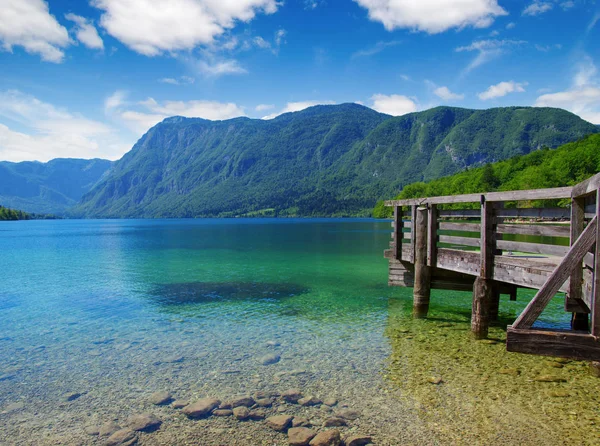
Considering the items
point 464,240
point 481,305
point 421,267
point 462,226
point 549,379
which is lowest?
point 549,379

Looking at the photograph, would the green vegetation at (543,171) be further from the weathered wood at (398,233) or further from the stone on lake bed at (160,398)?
the stone on lake bed at (160,398)

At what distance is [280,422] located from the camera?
28.1 feet

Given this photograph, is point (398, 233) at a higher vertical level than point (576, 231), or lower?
lower

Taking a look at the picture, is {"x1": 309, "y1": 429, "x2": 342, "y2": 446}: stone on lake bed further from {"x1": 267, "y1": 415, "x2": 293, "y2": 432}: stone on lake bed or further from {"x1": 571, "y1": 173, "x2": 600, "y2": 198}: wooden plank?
{"x1": 571, "y1": 173, "x2": 600, "y2": 198}: wooden plank

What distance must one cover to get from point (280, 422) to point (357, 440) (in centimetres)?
172

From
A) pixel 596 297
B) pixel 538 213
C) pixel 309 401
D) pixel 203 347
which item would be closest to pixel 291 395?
pixel 309 401

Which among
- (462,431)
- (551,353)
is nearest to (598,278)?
(551,353)

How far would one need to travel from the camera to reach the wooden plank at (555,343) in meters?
6.13

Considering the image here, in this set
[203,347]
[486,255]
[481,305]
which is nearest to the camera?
[486,255]

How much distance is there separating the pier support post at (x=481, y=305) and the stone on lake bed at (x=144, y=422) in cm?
985

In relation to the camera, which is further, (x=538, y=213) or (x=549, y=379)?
(x=549, y=379)

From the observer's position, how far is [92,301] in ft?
77.6

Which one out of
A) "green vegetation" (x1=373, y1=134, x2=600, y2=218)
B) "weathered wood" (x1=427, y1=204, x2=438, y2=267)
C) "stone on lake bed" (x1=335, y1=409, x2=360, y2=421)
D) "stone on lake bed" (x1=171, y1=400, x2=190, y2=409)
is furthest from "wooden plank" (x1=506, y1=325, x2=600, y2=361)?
"green vegetation" (x1=373, y1=134, x2=600, y2=218)

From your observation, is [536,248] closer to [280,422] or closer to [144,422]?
[280,422]
